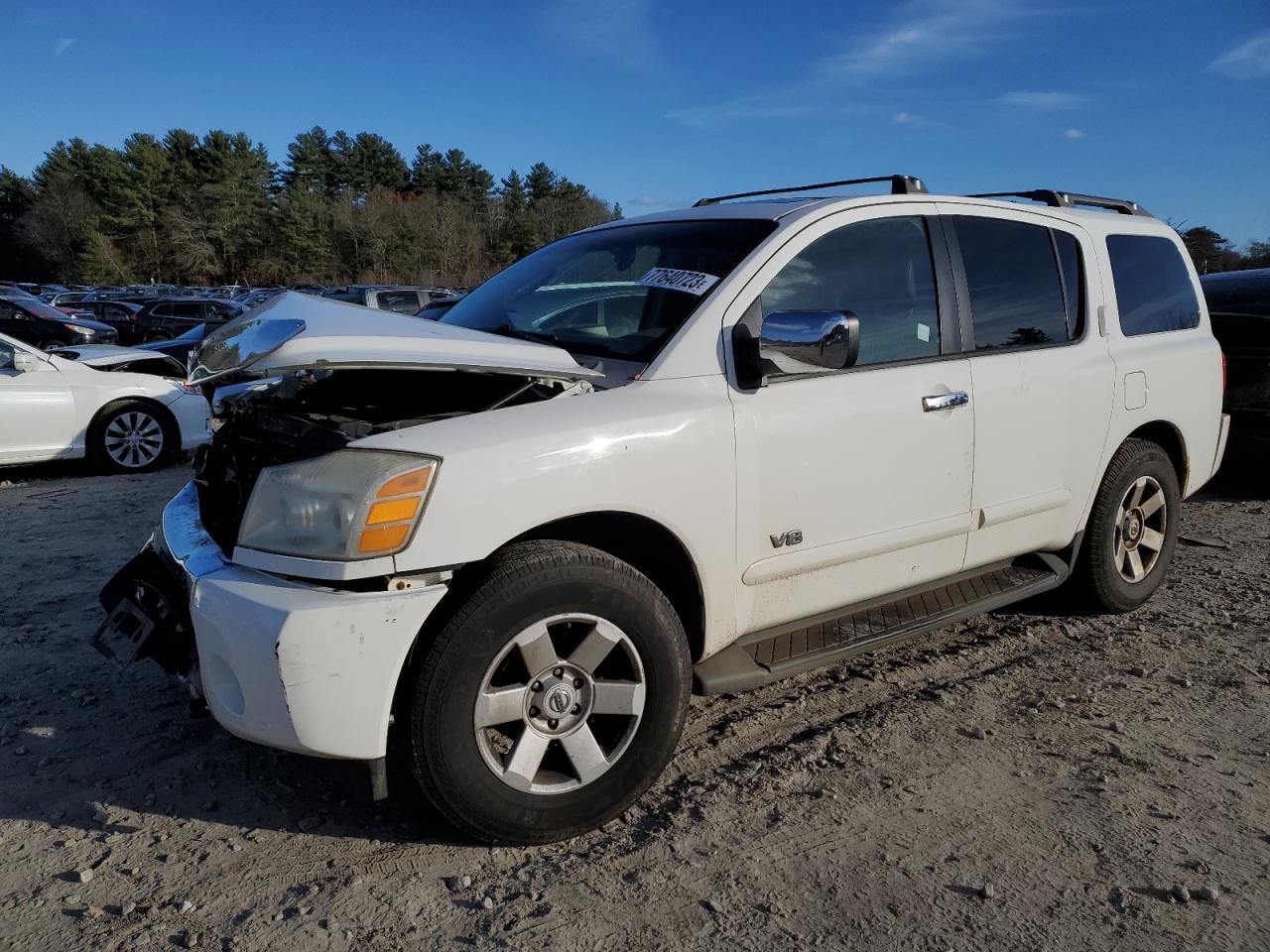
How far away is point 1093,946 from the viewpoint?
6.98ft

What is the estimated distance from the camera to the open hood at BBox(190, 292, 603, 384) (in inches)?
91.0

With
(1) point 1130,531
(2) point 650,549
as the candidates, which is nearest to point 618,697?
(2) point 650,549

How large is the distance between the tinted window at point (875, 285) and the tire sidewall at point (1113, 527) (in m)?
1.36

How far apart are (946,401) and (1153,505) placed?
1779 millimetres

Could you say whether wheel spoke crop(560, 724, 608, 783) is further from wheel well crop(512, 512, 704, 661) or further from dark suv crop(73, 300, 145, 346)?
dark suv crop(73, 300, 145, 346)

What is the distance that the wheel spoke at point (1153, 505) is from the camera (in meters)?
4.32

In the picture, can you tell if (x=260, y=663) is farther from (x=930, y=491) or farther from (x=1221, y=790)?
(x=1221, y=790)

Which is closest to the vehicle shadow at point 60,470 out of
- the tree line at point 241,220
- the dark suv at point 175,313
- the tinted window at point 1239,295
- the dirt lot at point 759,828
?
the dirt lot at point 759,828

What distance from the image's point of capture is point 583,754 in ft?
8.36

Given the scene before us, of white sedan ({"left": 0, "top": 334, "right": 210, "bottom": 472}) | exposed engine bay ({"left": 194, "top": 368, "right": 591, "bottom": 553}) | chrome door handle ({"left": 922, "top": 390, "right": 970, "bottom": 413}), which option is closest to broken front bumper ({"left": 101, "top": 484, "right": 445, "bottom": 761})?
exposed engine bay ({"left": 194, "top": 368, "right": 591, "bottom": 553})

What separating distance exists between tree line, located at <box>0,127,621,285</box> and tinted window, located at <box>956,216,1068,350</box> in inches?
2651

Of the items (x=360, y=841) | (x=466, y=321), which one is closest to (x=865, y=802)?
(x=360, y=841)

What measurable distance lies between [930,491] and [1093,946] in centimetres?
154

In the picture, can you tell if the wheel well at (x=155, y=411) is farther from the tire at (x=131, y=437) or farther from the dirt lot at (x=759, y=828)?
the dirt lot at (x=759, y=828)
